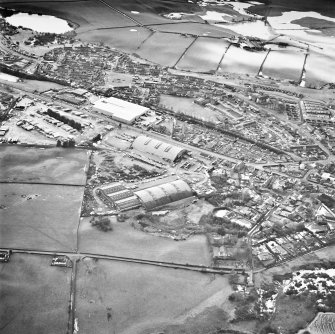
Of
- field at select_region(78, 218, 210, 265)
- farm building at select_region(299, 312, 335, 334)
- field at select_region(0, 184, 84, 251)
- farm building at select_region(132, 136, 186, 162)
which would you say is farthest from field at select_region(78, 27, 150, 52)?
farm building at select_region(299, 312, 335, 334)

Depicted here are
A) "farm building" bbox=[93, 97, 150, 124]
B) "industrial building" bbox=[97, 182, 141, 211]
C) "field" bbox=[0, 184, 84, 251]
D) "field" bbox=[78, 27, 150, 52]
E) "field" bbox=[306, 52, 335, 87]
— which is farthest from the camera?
"field" bbox=[78, 27, 150, 52]

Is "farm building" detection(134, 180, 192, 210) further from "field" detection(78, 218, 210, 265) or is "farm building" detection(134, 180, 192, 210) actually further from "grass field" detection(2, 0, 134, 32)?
"grass field" detection(2, 0, 134, 32)

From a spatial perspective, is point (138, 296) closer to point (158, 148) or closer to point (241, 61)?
point (158, 148)

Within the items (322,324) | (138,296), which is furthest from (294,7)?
(138,296)

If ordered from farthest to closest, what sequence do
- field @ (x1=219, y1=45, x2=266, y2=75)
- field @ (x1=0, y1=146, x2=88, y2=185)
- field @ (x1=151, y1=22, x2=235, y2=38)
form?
field @ (x1=151, y1=22, x2=235, y2=38), field @ (x1=219, y1=45, x2=266, y2=75), field @ (x1=0, y1=146, x2=88, y2=185)

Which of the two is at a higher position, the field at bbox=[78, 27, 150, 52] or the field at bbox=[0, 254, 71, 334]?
the field at bbox=[78, 27, 150, 52]
